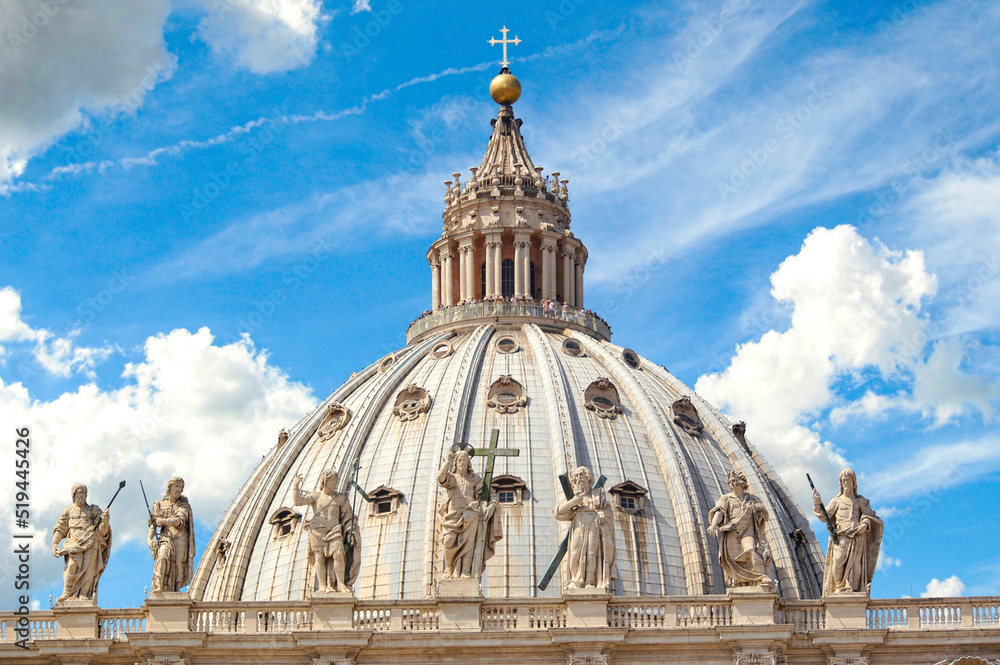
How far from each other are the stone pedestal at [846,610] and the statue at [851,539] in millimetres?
505

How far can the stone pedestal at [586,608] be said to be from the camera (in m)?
52.6

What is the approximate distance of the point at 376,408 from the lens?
107 metres

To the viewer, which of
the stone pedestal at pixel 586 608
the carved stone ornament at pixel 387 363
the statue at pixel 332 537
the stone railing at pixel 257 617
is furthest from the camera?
the carved stone ornament at pixel 387 363

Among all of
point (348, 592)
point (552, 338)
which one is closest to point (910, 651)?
point (348, 592)

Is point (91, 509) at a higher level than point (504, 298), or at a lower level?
lower

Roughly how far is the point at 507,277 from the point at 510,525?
26.7 meters

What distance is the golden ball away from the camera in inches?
4776

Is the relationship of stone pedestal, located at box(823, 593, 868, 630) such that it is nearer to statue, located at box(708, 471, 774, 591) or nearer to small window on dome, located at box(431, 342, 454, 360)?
statue, located at box(708, 471, 774, 591)

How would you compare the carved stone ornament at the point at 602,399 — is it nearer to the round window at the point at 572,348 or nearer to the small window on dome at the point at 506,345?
the round window at the point at 572,348

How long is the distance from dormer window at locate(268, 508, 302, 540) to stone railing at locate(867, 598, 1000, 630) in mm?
53663

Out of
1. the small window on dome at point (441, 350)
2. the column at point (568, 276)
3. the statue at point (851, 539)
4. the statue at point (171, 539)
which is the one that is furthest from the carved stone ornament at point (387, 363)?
the statue at point (851, 539)

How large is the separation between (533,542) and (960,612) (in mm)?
42178

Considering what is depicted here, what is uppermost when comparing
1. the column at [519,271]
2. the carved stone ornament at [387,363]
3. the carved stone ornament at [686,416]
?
the column at [519,271]

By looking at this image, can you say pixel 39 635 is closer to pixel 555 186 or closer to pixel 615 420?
pixel 615 420
